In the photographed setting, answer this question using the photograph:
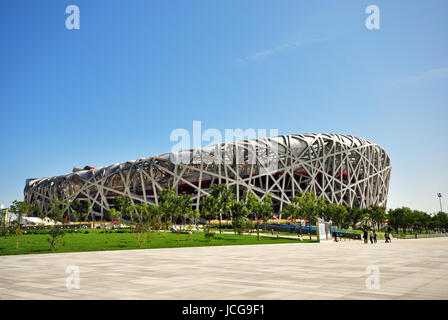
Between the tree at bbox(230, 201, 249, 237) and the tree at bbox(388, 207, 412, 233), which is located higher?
the tree at bbox(230, 201, 249, 237)

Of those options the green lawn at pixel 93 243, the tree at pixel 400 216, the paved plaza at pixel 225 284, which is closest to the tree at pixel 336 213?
the tree at pixel 400 216

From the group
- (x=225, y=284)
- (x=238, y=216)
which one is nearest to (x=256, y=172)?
(x=238, y=216)

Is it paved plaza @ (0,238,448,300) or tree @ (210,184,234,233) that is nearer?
paved plaza @ (0,238,448,300)

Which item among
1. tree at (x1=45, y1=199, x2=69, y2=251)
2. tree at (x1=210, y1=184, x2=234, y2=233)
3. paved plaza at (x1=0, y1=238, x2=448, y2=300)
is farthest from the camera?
tree at (x1=210, y1=184, x2=234, y2=233)

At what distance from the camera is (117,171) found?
73562 mm

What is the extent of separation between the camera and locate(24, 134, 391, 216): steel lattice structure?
220 ft

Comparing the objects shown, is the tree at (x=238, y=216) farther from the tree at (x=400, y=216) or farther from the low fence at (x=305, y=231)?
the tree at (x=400, y=216)

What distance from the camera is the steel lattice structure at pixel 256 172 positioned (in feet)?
220

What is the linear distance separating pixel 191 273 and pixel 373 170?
8000 cm

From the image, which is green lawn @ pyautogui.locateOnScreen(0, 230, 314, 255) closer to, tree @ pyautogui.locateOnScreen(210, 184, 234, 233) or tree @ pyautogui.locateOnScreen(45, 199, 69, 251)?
tree @ pyautogui.locateOnScreen(45, 199, 69, 251)

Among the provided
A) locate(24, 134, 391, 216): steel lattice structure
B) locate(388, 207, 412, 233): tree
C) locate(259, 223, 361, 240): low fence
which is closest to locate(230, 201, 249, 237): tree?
locate(259, 223, 361, 240): low fence

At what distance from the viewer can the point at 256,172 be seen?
69062 mm
